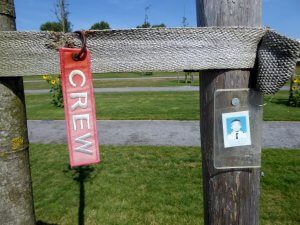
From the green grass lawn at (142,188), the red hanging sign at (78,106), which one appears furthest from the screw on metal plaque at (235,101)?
the green grass lawn at (142,188)

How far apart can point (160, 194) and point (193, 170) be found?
1.01m

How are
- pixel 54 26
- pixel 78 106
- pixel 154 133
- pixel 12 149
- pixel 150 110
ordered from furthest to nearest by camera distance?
pixel 54 26
pixel 150 110
pixel 154 133
pixel 12 149
pixel 78 106

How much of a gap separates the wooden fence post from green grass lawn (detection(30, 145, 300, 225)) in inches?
86.4

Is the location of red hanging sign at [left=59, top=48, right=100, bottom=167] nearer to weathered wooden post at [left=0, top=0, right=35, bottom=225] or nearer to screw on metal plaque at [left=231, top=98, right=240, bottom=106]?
weathered wooden post at [left=0, top=0, right=35, bottom=225]

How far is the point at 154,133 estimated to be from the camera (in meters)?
7.63

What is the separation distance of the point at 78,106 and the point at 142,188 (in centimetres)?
341

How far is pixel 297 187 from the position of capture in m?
4.46

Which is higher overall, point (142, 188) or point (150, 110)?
point (150, 110)

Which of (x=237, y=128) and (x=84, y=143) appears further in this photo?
(x=237, y=128)

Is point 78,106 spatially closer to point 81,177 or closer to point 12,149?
point 12,149

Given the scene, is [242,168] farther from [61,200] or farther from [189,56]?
[61,200]

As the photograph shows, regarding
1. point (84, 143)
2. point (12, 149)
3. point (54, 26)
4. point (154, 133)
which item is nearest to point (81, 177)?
point (154, 133)

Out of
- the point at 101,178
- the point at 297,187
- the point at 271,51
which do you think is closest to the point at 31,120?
the point at 101,178

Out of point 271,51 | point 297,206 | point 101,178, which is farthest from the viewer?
point 101,178
